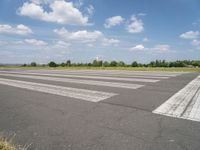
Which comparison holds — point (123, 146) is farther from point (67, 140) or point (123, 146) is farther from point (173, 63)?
point (173, 63)

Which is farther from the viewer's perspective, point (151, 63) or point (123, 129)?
point (151, 63)

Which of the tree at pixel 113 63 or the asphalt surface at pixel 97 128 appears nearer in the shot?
the asphalt surface at pixel 97 128

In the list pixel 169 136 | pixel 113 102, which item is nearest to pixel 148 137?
pixel 169 136

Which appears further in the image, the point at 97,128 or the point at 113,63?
the point at 113,63

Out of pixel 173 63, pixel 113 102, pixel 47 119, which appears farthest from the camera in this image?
pixel 173 63

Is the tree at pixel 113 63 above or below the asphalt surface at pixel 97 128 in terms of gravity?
above

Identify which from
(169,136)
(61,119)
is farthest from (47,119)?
(169,136)

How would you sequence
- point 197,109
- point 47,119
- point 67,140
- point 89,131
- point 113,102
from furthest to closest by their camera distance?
point 113,102, point 197,109, point 47,119, point 89,131, point 67,140

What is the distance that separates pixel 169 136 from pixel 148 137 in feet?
1.61

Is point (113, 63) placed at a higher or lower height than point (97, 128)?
higher

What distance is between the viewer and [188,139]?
12.1 ft

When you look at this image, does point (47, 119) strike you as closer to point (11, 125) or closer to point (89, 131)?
point (11, 125)

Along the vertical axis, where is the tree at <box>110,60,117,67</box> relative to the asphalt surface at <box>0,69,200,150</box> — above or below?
above

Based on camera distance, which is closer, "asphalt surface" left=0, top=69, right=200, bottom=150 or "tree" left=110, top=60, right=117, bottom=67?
"asphalt surface" left=0, top=69, right=200, bottom=150
